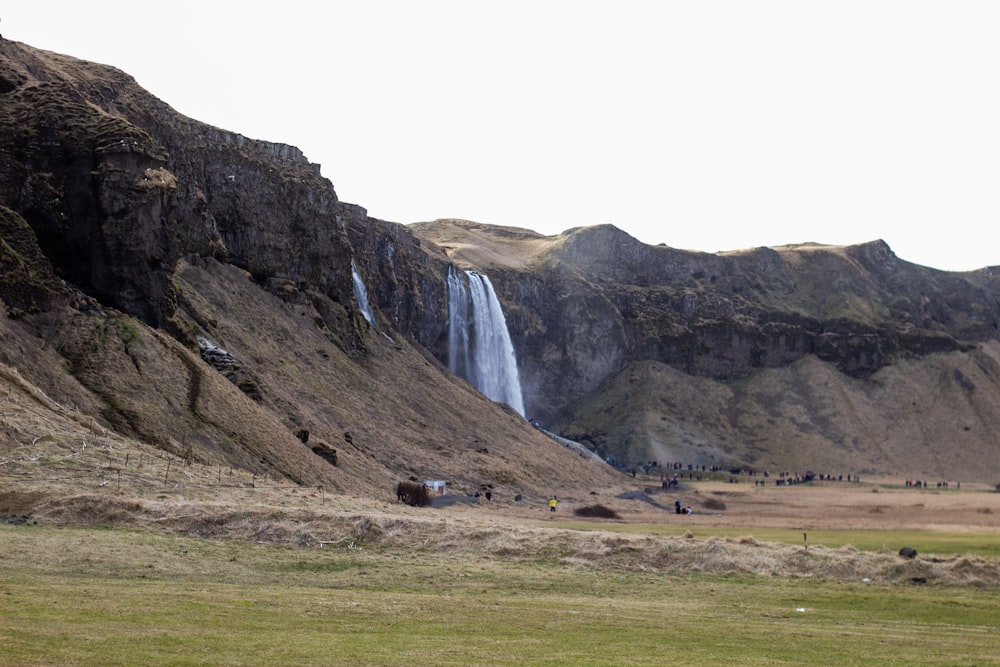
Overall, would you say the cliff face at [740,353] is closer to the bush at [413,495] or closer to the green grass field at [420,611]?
the bush at [413,495]

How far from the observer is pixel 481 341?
126375mm

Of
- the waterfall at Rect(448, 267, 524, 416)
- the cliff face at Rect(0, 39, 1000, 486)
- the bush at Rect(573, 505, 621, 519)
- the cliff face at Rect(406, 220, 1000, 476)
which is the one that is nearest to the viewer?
the cliff face at Rect(0, 39, 1000, 486)

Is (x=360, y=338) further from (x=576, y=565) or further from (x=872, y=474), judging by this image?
(x=872, y=474)

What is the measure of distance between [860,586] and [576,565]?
8.27 meters

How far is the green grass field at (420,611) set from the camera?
17.3 metres

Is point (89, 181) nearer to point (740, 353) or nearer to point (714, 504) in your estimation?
point (714, 504)

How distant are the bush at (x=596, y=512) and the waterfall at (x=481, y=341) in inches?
2075

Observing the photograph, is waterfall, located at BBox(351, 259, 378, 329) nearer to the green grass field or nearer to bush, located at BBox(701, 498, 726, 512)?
bush, located at BBox(701, 498, 726, 512)

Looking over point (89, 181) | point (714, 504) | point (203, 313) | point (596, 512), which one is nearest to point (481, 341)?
point (714, 504)

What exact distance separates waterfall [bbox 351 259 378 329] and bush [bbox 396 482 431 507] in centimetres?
4182

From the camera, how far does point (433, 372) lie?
96125mm

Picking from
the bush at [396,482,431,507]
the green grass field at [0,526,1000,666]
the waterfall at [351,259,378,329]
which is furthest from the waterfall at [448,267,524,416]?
the green grass field at [0,526,1000,666]

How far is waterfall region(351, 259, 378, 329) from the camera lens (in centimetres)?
10156

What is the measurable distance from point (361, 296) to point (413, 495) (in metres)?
45.8
